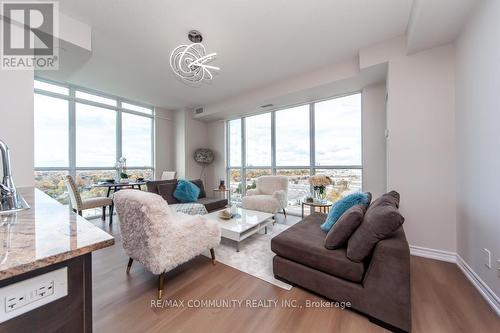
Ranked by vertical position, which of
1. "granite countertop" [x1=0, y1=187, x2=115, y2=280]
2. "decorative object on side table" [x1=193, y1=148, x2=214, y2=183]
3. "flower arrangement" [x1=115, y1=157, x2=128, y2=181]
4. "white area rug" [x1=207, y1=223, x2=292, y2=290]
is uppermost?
"decorative object on side table" [x1=193, y1=148, x2=214, y2=183]

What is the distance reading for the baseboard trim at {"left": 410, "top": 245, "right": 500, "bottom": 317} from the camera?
1.49 m

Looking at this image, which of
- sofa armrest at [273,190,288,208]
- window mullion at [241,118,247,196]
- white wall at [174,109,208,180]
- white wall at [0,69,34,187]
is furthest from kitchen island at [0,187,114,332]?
white wall at [174,109,208,180]

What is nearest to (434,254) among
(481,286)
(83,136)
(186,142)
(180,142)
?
(481,286)

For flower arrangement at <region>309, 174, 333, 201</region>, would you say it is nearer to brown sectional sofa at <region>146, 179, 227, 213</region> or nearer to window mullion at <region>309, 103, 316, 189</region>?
window mullion at <region>309, 103, 316, 189</region>

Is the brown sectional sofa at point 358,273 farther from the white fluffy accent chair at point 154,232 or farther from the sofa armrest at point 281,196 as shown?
the sofa armrest at point 281,196

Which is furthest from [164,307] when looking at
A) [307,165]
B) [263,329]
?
[307,165]

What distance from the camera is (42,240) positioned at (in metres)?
0.61

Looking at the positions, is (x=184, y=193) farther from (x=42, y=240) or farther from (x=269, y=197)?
(x=42, y=240)

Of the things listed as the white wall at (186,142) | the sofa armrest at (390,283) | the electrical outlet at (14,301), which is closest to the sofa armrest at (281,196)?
the sofa armrest at (390,283)

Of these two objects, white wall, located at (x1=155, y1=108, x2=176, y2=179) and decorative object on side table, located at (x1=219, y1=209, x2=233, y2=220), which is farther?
white wall, located at (x1=155, y1=108, x2=176, y2=179)

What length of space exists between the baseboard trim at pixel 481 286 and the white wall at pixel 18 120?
4.19 metres

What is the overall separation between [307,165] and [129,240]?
3.60 meters

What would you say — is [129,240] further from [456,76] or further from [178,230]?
[456,76]

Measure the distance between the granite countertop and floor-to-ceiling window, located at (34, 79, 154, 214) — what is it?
390cm
